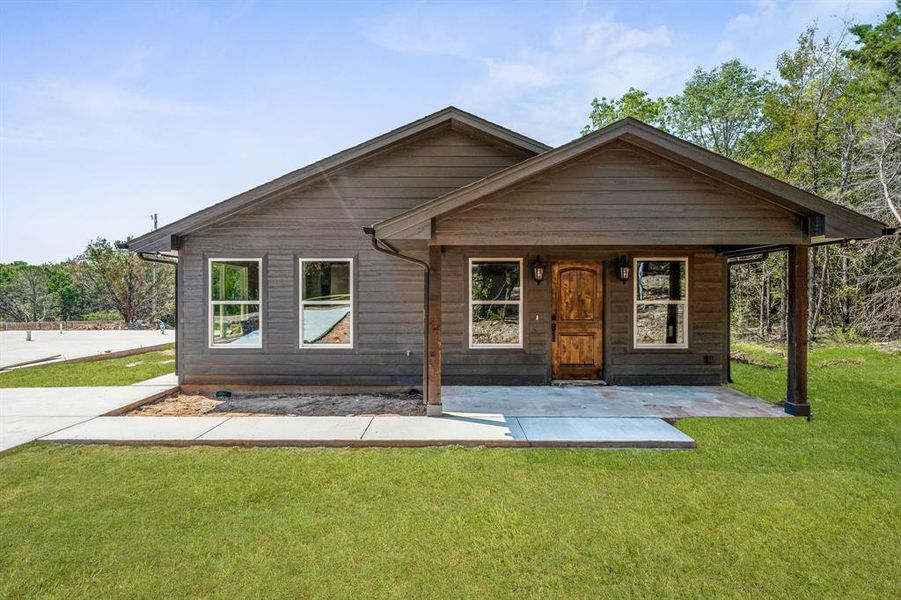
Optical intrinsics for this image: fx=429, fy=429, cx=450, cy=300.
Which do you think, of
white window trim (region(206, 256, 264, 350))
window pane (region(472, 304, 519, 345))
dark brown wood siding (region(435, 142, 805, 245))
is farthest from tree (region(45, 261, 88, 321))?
dark brown wood siding (region(435, 142, 805, 245))

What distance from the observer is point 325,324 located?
7.28 metres

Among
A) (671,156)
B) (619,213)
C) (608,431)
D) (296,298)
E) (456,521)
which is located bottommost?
(456,521)

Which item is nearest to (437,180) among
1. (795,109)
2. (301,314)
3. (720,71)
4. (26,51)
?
(301,314)

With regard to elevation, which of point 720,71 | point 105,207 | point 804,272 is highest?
point 720,71

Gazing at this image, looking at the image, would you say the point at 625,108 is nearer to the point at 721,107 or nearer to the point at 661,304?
the point at 721,107

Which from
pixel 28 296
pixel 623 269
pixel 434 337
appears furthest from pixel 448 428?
pixel 28 296

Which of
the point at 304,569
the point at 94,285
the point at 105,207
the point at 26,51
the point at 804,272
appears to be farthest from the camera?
the point at 105,207

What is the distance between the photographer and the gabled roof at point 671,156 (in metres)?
5.06

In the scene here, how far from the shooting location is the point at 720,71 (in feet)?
79.2

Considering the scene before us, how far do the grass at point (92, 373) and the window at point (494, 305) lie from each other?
6.30 metres

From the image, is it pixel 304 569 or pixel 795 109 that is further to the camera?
pixel 795 109

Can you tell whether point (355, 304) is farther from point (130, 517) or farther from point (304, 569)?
point (304, 569)

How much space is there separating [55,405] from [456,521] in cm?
625

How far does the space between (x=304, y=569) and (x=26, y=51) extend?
13255 millimetres
